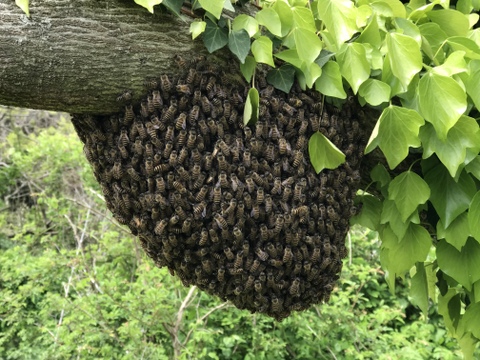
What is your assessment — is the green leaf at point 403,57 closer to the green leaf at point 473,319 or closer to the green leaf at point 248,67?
the green leaf at point 248,67

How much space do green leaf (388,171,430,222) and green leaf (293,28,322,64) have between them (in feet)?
1.30

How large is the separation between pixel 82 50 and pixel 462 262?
1128 mm

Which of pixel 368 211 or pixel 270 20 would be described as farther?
pixel 368 211

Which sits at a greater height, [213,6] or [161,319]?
[213,6]

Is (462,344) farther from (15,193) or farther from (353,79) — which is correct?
(15,193)

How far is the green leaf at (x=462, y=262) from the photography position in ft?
4.50

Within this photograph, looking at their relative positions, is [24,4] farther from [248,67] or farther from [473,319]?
[473,319]

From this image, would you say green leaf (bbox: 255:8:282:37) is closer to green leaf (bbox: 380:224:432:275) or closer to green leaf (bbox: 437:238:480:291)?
green leaf (bbox: 380:224:432:275)

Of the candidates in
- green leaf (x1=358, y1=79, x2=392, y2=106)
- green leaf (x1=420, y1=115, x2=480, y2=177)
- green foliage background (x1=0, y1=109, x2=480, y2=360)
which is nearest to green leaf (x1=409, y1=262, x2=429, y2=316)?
green leaf (x1=420, y1=115, x2=480, y2=177)

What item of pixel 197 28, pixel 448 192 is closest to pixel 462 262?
pixel 448 192

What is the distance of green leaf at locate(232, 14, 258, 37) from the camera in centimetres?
116

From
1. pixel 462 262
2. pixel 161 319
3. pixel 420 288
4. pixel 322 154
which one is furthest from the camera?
pixel 161 319

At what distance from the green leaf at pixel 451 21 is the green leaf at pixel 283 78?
1.33ft

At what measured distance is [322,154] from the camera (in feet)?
4.12
